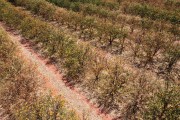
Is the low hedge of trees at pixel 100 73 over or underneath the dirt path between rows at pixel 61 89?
over

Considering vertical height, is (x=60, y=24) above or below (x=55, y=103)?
below

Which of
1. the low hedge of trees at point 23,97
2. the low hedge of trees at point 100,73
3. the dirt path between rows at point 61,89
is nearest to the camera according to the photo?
the low hedge of trees at point 23,97

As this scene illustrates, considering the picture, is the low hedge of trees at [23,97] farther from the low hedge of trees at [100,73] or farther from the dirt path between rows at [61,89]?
the low hedge of trees at [100,73]

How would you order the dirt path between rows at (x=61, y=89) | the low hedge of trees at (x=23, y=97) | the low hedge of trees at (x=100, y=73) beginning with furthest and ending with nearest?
the low hedge of trees at (x=100, y=73) → the dirt path between rows at (x=61, y=89) → the low hedge of trees at (x=23, y=97)

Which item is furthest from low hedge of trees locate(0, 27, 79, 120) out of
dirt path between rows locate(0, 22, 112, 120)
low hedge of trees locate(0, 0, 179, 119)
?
low hedge of trees locate(0, 0, 179, 119)

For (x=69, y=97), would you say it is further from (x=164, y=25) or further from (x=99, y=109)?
(x=164, y=25)

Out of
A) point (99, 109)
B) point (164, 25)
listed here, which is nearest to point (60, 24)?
point (164, 25)

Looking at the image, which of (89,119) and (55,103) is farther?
(89,119)

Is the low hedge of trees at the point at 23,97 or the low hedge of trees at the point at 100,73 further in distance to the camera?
the low hedge of trees at the point at 100,73

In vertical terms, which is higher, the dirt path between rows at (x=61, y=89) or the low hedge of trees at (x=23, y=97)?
the low hedge of trees at (x=23, y=97)

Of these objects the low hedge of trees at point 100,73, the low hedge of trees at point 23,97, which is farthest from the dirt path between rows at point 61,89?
the low hedge of trees at point 23,97
